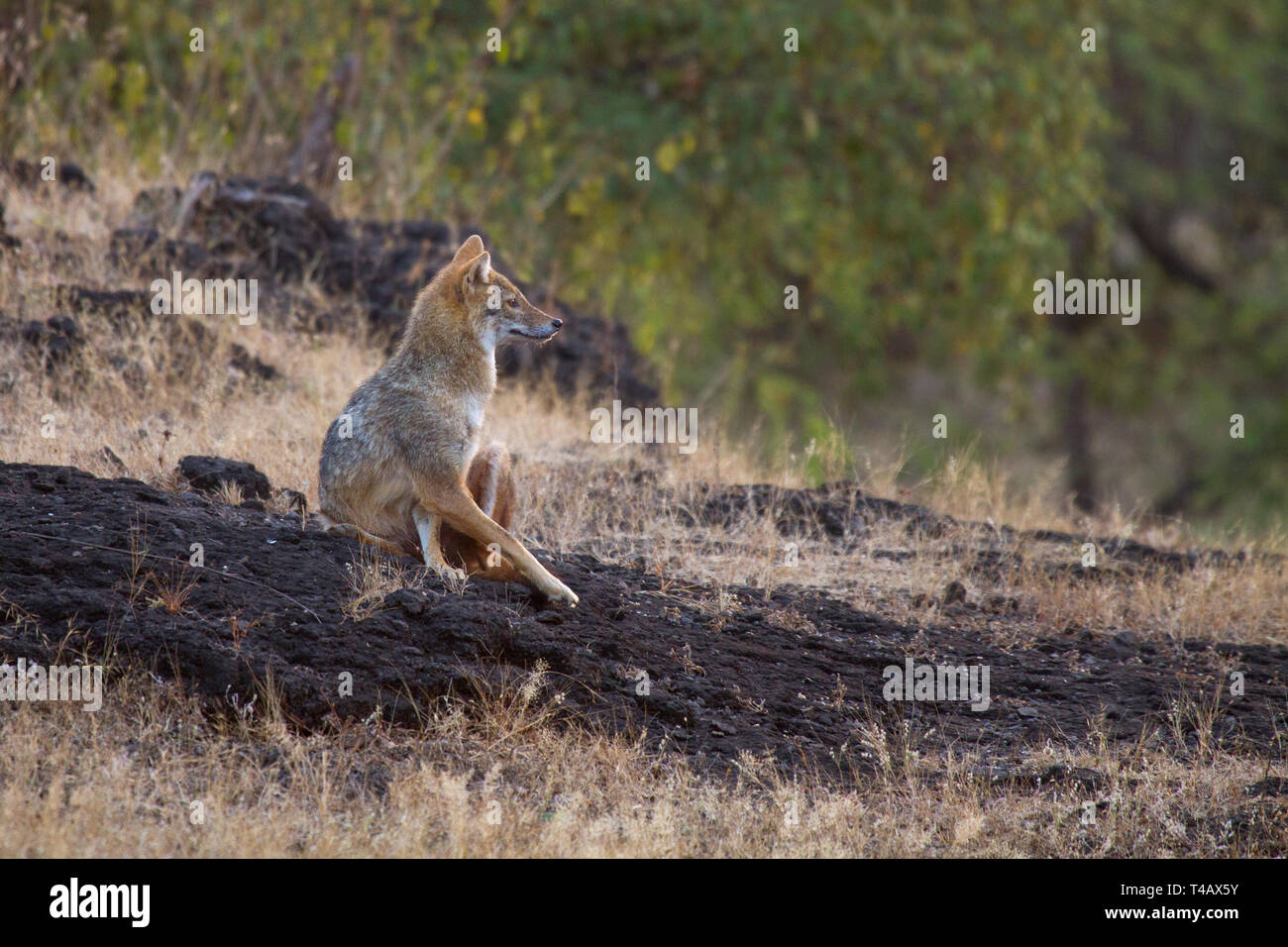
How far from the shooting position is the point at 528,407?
1216cm

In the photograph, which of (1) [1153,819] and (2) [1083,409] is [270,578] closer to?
(1) [1153,819]

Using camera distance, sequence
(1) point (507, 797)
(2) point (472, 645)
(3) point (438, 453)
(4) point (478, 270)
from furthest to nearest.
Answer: (4) point (478, 270) < (3) point (438, 453) < (2) point (472, 645) < (1) point (507, 797)

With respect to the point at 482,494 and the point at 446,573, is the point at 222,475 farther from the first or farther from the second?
the point at 446,573

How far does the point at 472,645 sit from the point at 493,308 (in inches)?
83.9

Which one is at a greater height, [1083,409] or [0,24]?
[0,24]

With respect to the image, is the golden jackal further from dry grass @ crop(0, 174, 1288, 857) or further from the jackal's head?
dry grass @ crop(0, 174, 1288, 857)

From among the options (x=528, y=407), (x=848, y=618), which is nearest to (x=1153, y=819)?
(x=848, y=618)

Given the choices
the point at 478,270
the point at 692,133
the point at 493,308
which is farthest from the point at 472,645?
the point at 692,133

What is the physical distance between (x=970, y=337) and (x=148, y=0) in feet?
36.5

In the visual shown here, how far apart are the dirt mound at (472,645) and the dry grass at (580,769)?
0.11 metres

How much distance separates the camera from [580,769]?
6.24 m

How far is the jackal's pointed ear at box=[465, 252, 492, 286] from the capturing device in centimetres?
789

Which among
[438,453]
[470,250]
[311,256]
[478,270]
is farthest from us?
[311,256]

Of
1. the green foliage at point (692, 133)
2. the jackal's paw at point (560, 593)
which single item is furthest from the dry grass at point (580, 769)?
the green foliage at point (692, 133)
